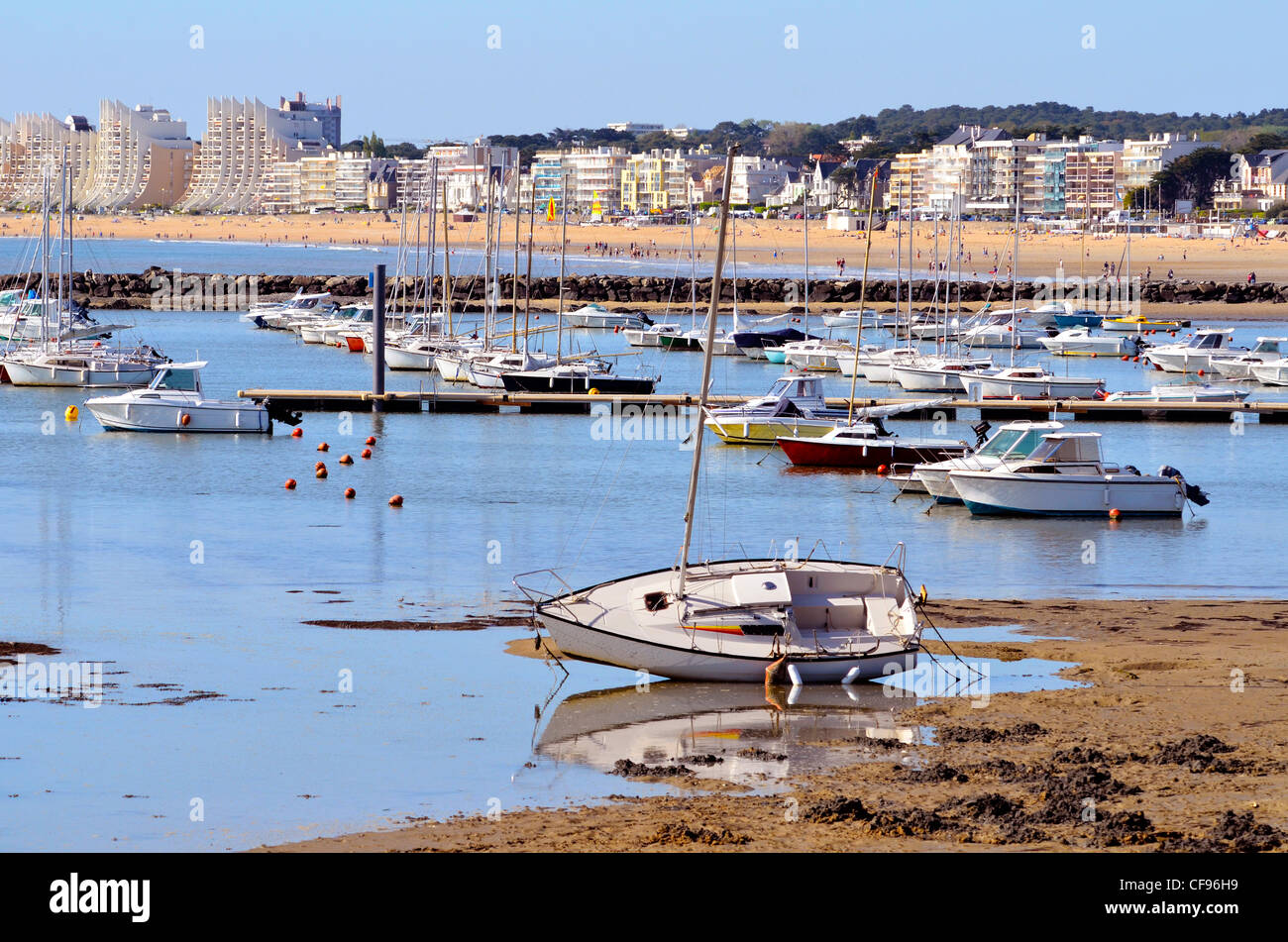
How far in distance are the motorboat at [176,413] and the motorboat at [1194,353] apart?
36.0 meters

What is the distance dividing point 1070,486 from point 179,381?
2387 cm

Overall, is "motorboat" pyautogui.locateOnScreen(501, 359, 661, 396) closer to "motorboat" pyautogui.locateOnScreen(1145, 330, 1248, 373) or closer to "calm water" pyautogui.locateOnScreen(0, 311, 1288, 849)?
"calm water" pyautogui.locateOnScreen(0, 311, 1288, 849)

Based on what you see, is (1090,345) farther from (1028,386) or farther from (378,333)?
(378,333)

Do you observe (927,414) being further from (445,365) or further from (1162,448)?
(445,365)

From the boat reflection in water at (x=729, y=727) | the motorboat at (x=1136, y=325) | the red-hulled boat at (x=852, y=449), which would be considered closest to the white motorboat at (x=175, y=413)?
the red-hulled boat at (x=852, y=449)

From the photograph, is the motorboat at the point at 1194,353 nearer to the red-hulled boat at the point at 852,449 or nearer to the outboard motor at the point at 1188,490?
the red-hulled boat at the point at 852,449

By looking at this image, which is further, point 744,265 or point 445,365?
point 744,265

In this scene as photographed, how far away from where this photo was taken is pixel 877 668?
57.6 ft

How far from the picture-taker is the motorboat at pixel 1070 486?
1205 inches

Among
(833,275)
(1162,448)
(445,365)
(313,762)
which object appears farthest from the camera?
(833,275)

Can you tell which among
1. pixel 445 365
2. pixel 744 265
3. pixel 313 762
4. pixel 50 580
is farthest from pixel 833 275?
pixel 313 762
